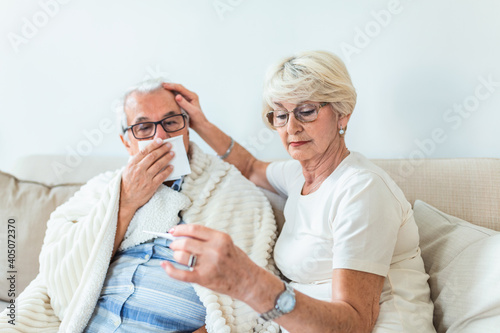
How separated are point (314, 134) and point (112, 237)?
2.39 feet

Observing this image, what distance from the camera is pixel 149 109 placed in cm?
150

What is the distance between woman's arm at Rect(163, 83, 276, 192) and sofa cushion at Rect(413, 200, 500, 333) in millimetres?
592

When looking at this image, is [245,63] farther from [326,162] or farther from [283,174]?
[326,162]

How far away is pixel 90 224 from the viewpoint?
4.71 ft

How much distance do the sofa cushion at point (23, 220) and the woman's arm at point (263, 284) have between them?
1029mm

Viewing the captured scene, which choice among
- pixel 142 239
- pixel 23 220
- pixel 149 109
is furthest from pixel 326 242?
pixel 23 220

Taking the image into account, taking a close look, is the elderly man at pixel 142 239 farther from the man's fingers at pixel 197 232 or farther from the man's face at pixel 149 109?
the man's fingers at pixel 197 232

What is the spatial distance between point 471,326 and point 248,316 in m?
0.60

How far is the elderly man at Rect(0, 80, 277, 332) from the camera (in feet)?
4.41

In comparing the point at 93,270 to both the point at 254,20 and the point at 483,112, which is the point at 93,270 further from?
the point at 483,112

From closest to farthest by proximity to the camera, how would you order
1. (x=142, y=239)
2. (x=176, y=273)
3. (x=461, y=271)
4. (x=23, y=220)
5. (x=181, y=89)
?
1. (x=176, y=273)
2. (x=461, y=271)
3. (x=142, y=239)
4. (x=181, y=89)
5. (x=23, y=220)

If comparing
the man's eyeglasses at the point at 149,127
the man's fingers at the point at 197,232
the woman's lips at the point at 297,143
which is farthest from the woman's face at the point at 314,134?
the man's fingers at the point at 197,232

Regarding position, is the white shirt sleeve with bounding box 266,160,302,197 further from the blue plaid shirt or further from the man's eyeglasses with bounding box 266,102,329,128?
the blue plaid shirt

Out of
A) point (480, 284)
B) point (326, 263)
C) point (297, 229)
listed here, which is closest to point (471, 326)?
point (480, 284)
